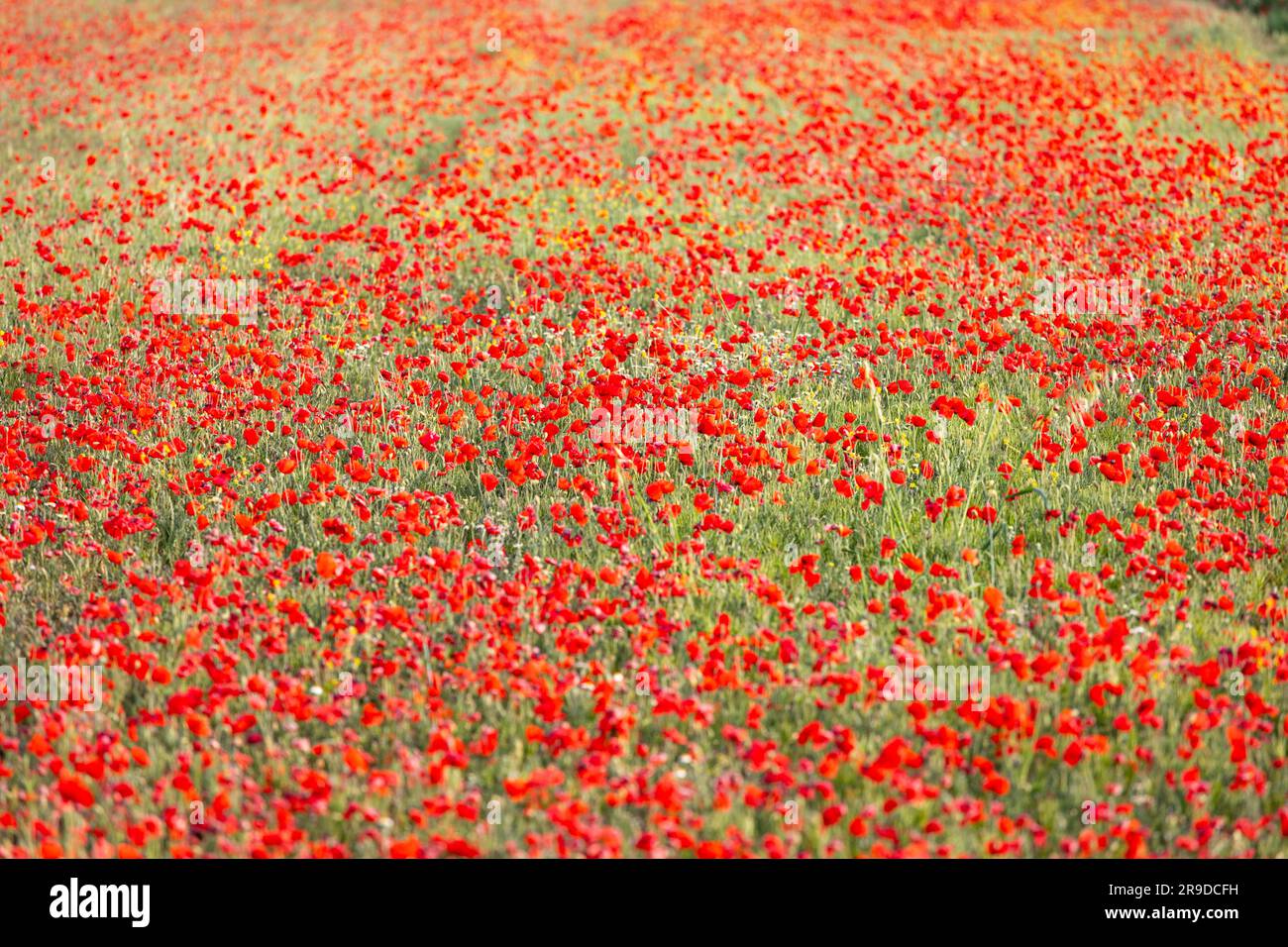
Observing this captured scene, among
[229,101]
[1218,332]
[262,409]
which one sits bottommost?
[262,409]

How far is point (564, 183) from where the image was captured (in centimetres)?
1191

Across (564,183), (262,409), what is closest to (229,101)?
(564,183)

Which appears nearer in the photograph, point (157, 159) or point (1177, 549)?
point (1177, 549)

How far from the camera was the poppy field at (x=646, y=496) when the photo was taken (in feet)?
13.5

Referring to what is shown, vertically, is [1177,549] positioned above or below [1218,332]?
below

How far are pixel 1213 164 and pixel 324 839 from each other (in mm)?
11076

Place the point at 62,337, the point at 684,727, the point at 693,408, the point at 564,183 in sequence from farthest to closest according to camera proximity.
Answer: the point at 564,183 < the point at 62,337 < the point at 693,408 < the point at 684,727

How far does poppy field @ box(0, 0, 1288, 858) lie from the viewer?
4129mm

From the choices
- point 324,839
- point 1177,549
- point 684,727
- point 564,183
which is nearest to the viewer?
point 324,839

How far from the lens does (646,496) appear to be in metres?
6.20

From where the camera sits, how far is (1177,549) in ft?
16.3
